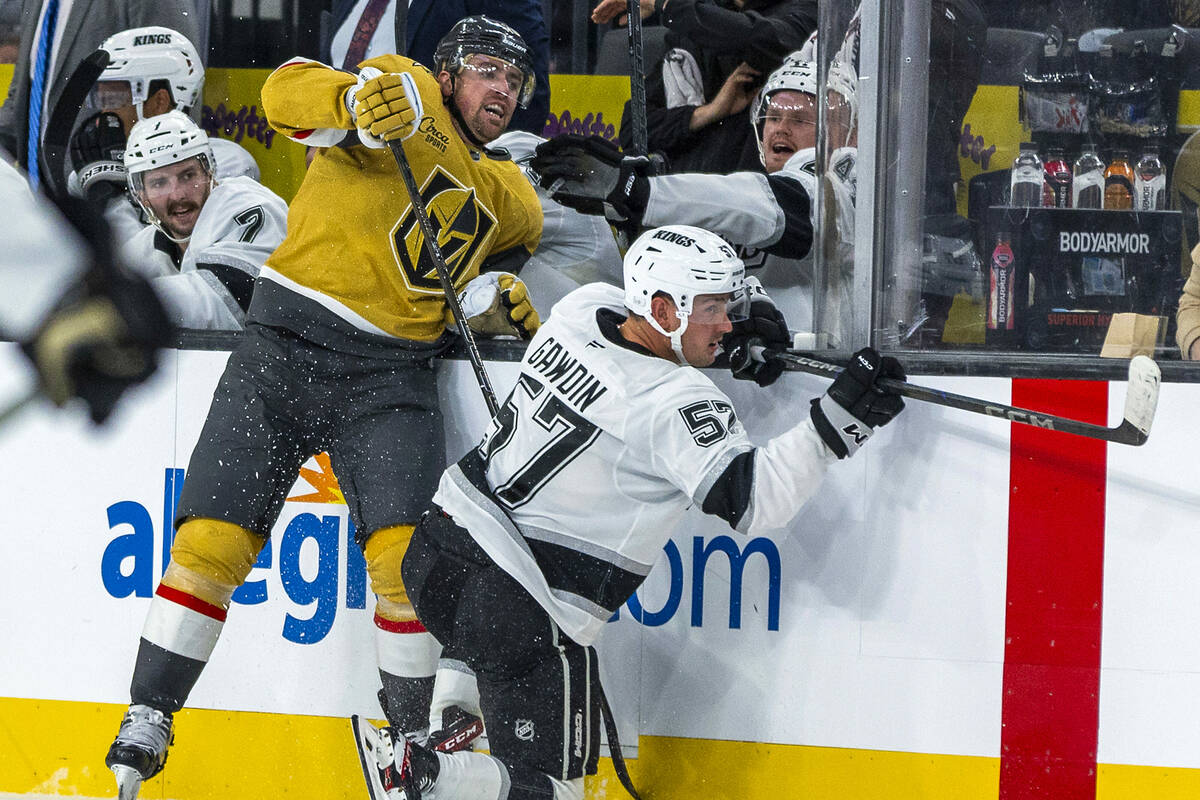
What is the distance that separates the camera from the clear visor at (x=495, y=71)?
2.93m

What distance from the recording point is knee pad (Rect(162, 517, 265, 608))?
8.59 ft

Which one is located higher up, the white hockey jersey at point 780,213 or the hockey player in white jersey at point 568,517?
the white hockey jersey at point 780,213

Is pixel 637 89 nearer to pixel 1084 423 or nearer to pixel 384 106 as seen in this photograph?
pixel 384 106

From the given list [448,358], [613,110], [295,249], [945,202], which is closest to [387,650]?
[448,358]

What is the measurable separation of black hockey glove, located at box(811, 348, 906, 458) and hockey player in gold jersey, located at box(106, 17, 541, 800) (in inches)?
31.8

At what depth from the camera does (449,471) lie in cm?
251

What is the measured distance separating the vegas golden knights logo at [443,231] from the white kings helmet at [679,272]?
0.49m

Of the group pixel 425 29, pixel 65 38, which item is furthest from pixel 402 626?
pixel 65 38

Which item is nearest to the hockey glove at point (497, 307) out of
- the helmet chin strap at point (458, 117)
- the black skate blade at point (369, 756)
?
the helmet chin strap at point (458, 117)

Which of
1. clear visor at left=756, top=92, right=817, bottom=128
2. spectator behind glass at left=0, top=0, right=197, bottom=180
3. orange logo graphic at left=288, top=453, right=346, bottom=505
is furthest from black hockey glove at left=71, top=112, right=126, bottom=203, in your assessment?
clear visor at left=756, top=92, right=817, bottom=128

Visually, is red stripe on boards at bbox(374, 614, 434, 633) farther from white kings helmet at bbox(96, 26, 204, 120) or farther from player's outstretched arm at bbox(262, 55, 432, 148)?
white kings helmet at bbox(96, 26, 204, 120)

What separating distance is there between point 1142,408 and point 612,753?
3.59 feet

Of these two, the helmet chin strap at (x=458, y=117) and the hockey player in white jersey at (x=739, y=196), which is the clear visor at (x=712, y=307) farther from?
the helmet chin strap at (x=458, y=117)

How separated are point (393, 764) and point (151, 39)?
2771 millimetres
